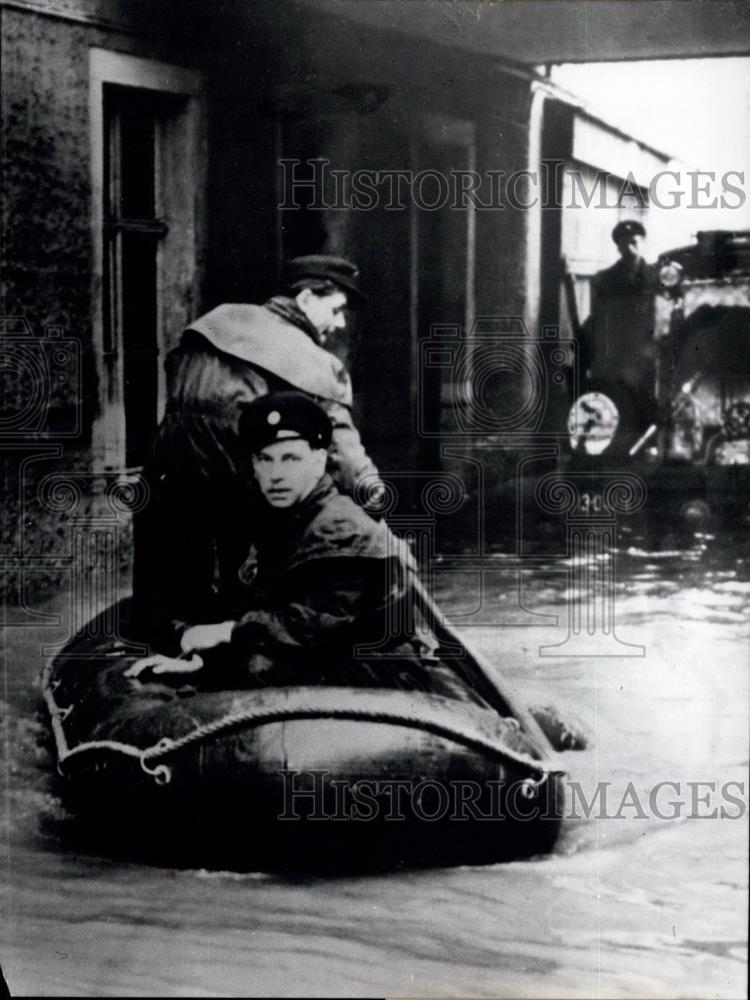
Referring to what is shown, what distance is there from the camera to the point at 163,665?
4109 millimetres

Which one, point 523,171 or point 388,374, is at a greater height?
point 523,171

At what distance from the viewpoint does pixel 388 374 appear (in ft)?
13.4

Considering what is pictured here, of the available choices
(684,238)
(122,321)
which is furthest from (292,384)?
(684,238)

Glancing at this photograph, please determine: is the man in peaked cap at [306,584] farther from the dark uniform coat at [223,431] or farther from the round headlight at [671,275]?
the round headlight at [671,275]

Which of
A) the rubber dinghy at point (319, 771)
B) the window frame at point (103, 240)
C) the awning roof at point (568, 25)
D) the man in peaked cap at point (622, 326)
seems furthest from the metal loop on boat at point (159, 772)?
the awning roof at point (568, 25)

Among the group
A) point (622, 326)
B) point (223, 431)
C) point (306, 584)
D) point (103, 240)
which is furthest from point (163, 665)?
point (622, 326)

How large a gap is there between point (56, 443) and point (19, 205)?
75cm

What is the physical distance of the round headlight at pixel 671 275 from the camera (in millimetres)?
4059

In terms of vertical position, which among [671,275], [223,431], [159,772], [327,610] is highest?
[671,275]

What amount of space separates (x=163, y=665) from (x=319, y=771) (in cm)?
60

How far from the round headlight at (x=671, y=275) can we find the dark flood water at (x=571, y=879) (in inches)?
31.9

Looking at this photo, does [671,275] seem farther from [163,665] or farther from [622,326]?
[163,665]

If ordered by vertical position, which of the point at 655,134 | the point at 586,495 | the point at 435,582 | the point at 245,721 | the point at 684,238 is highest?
the point at 655,134

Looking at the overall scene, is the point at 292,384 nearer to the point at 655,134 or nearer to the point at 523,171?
the point at 523,171
